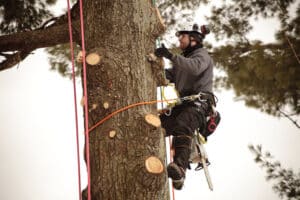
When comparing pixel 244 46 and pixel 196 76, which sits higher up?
pixel 244 46

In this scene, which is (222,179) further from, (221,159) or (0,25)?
(0,25)

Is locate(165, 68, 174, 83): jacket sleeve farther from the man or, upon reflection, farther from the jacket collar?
the jacket collar

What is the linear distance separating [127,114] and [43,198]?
4446 millimetres

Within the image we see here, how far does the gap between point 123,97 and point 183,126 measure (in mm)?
501

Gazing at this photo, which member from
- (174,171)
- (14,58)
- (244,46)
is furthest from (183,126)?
(244,46)

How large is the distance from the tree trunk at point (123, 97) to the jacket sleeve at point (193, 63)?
0.51 feet

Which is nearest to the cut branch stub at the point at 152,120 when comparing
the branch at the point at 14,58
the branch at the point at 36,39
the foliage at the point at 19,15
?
the branch at the point at 36,39

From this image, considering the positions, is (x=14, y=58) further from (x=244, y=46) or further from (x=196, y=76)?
(x=244, y=46)

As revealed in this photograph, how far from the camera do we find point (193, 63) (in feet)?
7.37

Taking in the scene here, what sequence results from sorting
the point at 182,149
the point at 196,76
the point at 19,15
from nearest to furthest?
the point at 182,149 → the point at 196,76 → the point at 19,15

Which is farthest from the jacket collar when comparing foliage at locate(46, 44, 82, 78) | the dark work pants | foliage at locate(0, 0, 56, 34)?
foliage at locate(46, 44, 82, 78)

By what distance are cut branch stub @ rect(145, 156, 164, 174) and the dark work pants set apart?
0.29 meters

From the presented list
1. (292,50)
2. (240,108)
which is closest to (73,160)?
(240,108)

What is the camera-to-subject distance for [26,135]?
5684mm
